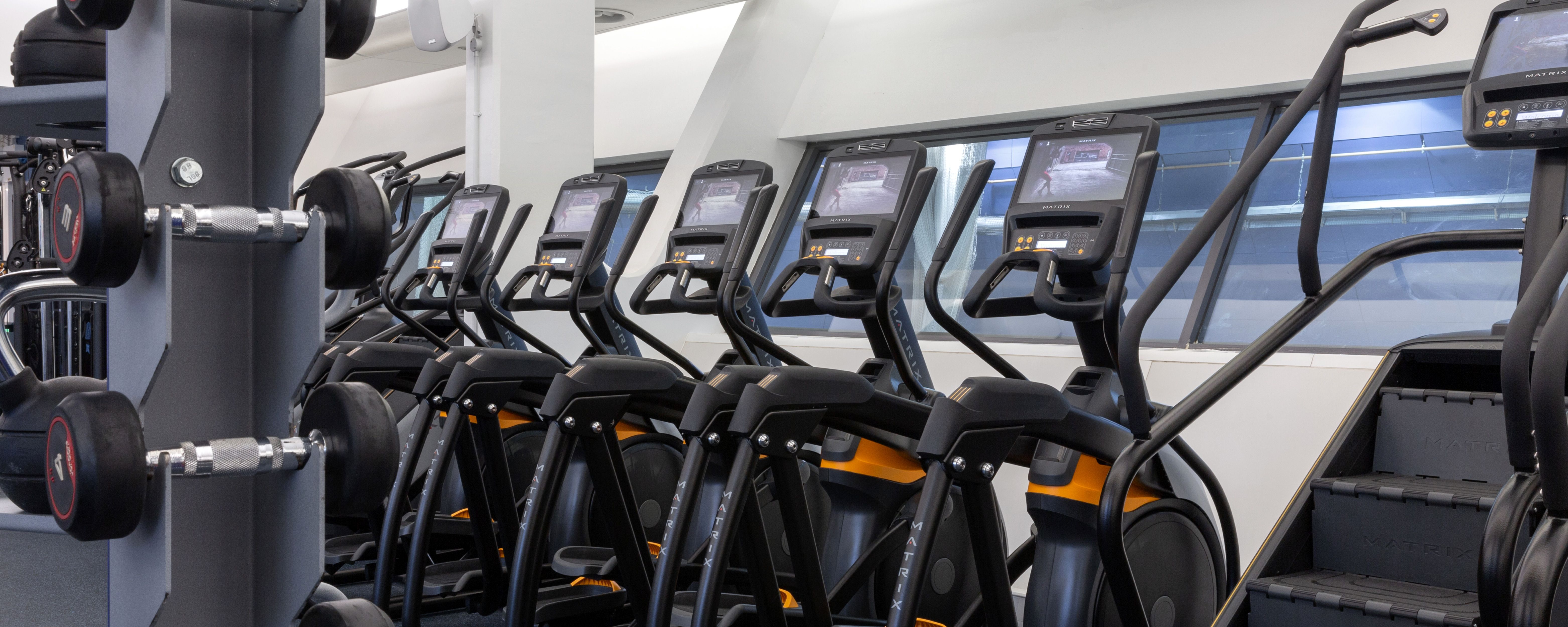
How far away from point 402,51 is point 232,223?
6649 mm

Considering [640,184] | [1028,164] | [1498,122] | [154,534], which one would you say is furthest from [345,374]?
[640,184]

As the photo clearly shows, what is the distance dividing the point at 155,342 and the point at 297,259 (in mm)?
209

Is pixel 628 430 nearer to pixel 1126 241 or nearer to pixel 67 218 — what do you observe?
pixel 1126 241

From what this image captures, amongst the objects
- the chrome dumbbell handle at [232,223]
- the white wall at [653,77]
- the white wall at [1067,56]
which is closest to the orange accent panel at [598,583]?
the chrome dumbbell handle at [232,223]

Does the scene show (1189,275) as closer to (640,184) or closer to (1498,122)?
(1498,122)

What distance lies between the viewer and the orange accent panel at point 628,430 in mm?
3982

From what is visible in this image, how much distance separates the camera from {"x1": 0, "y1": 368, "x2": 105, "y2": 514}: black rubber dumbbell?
4.66ft

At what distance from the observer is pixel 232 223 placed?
4.27 ft

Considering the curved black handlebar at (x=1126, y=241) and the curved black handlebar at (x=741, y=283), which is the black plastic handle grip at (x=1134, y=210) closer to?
the curved black handlebar at (x=1126, y=241)

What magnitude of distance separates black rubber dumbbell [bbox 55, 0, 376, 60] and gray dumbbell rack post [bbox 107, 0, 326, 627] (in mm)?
44

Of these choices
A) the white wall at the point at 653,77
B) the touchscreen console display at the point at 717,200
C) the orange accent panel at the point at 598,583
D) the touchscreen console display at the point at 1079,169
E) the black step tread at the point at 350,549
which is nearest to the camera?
the touchscreen console display at the point at 1079,169

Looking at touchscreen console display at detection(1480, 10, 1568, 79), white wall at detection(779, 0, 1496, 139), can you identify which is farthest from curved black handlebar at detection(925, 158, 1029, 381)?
white wall at detection(779, 0, 1496, 139)

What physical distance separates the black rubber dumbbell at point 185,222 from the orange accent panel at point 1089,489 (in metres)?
1.69

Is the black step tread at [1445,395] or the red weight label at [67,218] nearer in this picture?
the red weight label at [67,218]
